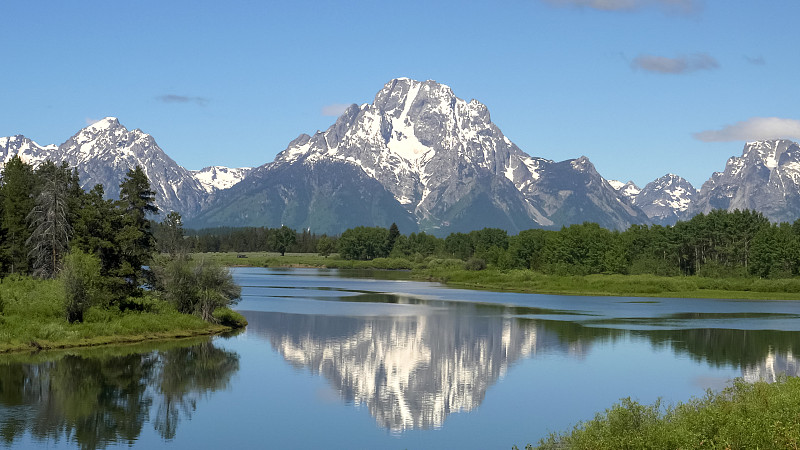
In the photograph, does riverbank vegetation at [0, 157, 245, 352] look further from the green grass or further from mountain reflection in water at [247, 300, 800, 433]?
the green grass

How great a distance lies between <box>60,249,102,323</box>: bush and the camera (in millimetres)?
68875

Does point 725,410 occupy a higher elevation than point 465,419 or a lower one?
higher

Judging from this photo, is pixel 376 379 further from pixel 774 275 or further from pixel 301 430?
pixel 774 275

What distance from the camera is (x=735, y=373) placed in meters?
64.0

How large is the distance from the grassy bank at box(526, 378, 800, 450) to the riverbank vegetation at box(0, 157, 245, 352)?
47509 mm

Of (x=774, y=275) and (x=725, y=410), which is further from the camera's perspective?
(x=774, y=275)

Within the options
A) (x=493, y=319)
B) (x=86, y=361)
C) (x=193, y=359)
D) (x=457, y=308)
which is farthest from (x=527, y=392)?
(x=457, y=308)

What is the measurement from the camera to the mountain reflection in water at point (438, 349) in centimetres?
5431

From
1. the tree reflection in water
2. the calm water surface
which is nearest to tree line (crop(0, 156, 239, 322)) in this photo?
the calm water surface

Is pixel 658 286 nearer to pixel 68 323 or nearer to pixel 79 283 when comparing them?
pixel 68 323

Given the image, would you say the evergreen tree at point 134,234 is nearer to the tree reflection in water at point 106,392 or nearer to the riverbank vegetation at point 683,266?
the tree reflection in water at point 106,392

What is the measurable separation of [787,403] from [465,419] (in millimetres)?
19191

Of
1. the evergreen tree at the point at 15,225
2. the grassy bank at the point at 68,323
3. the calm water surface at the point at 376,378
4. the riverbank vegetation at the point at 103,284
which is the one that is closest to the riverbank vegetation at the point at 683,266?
the calm water surface at the point at 376,378

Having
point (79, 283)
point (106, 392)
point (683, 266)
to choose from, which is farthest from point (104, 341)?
point (683, 266)
